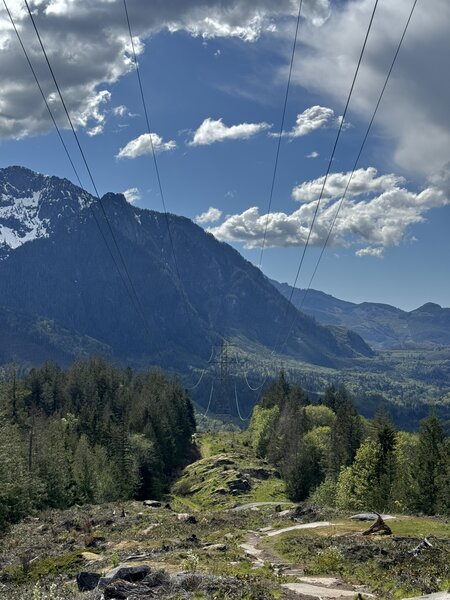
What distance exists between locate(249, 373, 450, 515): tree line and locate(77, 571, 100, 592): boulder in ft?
191

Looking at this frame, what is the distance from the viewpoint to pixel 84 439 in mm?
111000

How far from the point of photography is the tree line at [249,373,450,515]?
256ft

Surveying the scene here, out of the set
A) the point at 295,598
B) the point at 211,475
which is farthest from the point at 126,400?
the point at 295,598

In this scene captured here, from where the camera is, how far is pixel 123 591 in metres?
21.6

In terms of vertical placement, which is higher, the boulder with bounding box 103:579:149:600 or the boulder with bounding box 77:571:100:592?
the boulder with bounding box 103:579:149:600

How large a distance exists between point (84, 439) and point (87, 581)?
3514 inches

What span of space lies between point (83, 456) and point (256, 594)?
276 ft

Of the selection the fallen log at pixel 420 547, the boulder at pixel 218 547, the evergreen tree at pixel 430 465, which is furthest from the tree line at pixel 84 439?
the evergreen tree at pixel 430 465

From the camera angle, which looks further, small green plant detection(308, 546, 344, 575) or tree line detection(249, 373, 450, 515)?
tree line detection(249, 373, 450, 515)

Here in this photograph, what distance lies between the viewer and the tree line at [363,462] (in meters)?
78.1

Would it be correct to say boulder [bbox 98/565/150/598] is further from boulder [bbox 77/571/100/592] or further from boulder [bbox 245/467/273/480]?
boulder [bbox 245/467/273/480]

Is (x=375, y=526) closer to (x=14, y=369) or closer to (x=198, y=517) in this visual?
(x=198, y=517)

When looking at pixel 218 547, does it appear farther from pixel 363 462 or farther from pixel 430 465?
pixel 430 465

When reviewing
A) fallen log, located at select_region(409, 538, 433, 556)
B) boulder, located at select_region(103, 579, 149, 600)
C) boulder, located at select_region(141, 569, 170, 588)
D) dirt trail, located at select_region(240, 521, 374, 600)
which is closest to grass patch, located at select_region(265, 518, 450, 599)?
fallen log, located at select_region(409, 538, 433, 556)
